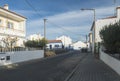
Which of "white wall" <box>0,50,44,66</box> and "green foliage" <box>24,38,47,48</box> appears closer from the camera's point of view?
"white wall" <box>0,50,44,66</box>

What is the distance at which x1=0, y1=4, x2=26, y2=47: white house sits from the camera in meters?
39.9

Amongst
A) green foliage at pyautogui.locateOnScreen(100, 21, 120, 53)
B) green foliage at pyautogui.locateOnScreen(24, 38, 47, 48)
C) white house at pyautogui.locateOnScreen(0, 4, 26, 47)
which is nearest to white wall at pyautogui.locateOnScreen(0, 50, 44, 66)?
white house at pyautogui.locateOnScreen(0, 4, 26, 47)

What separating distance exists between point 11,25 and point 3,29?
5580 mm

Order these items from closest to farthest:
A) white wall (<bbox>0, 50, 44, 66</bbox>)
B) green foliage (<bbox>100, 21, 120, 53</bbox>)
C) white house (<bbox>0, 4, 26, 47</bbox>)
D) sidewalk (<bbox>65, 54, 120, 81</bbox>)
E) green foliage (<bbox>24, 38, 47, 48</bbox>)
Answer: sidewalk (<bbox>65, 54, 120, 81</bbox>), green foliage (<bbox>100, 21, 120, 53</bbox>), white wall (<bbox>0, 50, 44, 66</bbox>), white house (<bbox>0, 4, 26, 47</bbox>), green foliage (<bbox>24, 38, 47, 48</bbox>)

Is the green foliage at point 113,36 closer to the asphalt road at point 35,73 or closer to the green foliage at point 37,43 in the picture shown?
the asphalt road at point 35,73

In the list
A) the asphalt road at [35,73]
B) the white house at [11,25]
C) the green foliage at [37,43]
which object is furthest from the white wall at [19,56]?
the green foliage at [37,43]

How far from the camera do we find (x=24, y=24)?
4953 cm

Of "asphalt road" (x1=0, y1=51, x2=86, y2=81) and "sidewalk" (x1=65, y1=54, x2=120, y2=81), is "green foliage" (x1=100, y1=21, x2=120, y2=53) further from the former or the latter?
"asphalt road" (x1=0, y1=51, x2=86, y2=81)

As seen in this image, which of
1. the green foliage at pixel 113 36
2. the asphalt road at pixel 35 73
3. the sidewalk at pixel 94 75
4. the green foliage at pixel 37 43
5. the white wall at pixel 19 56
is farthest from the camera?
the green foliage at pixel 37 43

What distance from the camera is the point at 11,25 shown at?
45719 millimetres

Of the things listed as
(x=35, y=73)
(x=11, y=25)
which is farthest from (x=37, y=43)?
(x=35, y=73)

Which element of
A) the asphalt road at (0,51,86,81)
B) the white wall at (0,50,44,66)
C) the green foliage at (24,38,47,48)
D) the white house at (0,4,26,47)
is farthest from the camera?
the green foliage at (24,38,47,48)

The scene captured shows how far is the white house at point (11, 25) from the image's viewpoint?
39.9 m

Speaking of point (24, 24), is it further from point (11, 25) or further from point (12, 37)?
point (12, 37)
